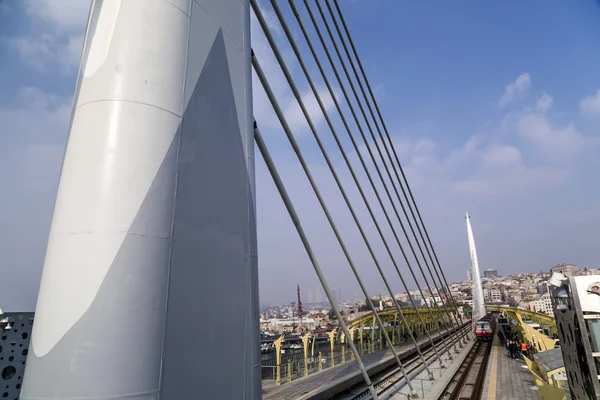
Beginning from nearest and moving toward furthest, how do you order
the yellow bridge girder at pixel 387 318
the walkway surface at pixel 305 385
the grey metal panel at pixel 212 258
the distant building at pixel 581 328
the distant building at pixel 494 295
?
the grey metal panel at pixel 212 258 < the distant building at pixel 581 328 < the walkway surface at pixel 305 385 < the yellow bridge girder at pixel 387 318 < the distant building at pixel 494 295

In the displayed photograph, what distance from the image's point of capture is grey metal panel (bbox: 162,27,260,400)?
2379 mm

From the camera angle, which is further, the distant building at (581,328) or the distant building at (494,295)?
the distant building at (494,295)

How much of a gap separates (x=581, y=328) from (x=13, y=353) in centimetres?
737

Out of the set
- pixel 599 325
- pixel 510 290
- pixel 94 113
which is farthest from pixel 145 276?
pixel 510 290

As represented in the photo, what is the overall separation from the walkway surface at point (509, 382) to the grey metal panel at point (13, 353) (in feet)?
42.4

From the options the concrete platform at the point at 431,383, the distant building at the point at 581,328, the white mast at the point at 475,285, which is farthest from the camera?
the white mast at the point at 475,285

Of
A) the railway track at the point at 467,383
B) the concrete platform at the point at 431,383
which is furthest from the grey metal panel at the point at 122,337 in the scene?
the railway track at the point at 467,383

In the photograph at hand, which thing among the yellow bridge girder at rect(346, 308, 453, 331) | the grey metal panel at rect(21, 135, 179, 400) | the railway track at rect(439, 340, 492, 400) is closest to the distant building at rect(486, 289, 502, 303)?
the yellow bridge girder at rect(346, 308, 453, 331)

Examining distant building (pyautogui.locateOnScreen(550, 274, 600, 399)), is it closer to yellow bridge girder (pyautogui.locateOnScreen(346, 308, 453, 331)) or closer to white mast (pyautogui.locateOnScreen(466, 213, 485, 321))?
yellow bridge girder (pyautogui.locateOnScreen(346, 308, 453, 331))

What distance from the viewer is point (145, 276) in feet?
7.24

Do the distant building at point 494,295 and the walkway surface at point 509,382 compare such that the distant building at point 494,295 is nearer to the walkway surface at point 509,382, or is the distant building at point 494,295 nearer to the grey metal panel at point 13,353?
the walkway surface at point 509,382

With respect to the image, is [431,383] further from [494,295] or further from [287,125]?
[494,295]

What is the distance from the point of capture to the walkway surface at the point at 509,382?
37.1 ft

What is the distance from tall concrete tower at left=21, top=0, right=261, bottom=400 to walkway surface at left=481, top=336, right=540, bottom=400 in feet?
40.8
